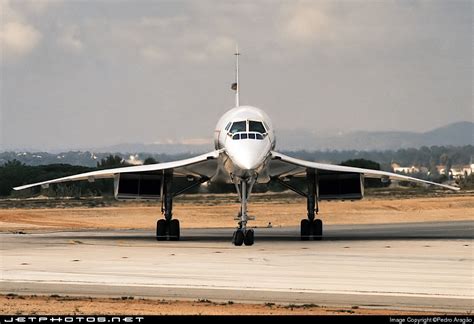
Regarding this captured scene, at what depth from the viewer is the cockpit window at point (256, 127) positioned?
2414 cm

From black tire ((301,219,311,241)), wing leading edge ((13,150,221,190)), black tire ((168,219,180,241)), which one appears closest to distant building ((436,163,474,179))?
black tire ((301,219,311,241))

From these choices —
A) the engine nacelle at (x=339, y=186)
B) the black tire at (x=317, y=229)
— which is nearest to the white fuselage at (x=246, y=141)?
the black tire at (x=317, y=229)

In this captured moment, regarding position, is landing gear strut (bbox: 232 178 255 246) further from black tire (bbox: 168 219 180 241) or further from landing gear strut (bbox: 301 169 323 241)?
landing gear strut (bbox: 301 169 323 241)

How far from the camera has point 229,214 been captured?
43906 millimetres

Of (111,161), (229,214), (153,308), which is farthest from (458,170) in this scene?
(153,308)

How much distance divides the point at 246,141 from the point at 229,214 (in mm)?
20260

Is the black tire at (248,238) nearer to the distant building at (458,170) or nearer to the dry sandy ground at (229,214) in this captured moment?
the dry sandy ground at (229,214)

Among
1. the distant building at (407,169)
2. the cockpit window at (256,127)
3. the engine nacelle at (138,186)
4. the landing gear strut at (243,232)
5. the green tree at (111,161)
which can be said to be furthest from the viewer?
the green tree at (111,161)

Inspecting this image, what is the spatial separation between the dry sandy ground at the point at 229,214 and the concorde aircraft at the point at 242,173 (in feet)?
28.5

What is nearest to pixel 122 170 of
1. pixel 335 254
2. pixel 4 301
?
pixel 335 254

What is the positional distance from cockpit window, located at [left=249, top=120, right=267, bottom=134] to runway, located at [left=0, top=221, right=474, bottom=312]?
109 inches

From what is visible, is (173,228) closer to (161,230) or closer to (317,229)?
(161,230)

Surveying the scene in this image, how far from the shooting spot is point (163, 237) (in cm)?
2736

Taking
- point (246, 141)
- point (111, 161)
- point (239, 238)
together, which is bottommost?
point (239, 238)
